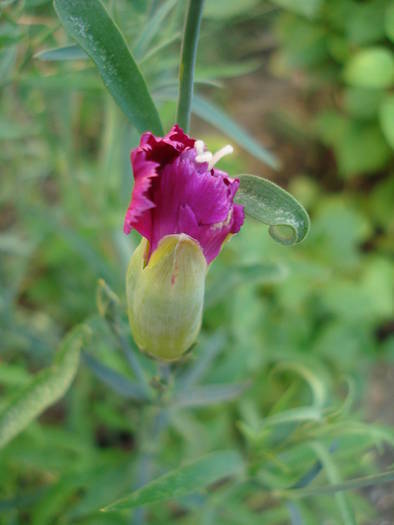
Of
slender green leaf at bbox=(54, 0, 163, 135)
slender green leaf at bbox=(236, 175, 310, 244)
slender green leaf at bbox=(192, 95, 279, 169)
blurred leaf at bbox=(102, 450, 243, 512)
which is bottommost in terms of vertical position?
blurred leaf at bbox=(102, 450, 243, 512)

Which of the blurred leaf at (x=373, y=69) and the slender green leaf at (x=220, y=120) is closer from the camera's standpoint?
the slender green leaf at (x=220, y=120)

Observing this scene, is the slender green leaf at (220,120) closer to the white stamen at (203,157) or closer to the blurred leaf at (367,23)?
the white stamen at (203,157)

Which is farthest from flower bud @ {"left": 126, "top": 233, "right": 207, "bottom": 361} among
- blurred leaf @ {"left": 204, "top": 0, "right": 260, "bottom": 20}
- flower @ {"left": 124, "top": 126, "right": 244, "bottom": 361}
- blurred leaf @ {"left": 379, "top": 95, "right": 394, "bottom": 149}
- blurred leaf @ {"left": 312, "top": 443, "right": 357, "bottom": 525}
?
blurred leaf @ {"left": 379, "top": 95, "right": 394, "bottom": 149}

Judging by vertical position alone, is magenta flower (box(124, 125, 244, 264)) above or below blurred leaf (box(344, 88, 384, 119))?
below

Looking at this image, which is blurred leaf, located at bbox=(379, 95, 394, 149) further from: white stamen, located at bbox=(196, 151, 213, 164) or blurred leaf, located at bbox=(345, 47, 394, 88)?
white stamen, located at bbox=(196, 151, 213, 164)

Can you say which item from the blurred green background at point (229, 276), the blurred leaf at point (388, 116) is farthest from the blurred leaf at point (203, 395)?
the blurred leaf at point (388, 116)
